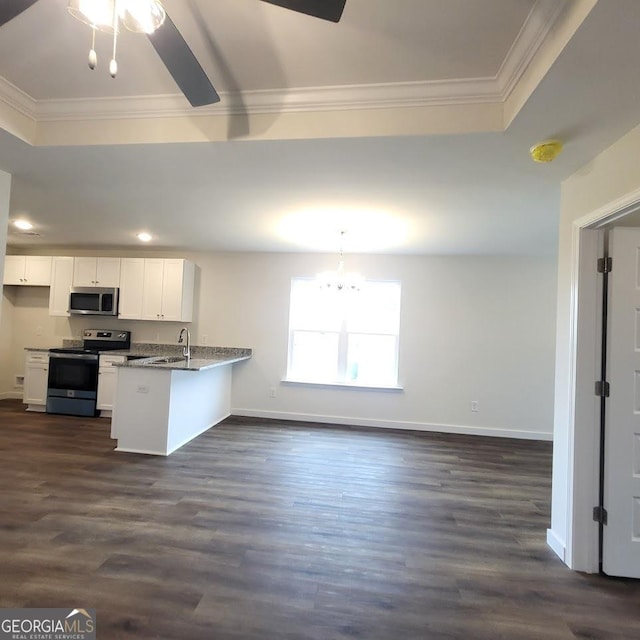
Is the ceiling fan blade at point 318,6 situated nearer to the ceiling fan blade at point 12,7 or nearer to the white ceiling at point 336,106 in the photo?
the white ceiling at point 336,106

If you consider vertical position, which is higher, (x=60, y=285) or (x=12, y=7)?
(x=12, y=7)

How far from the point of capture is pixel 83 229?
4418 mm

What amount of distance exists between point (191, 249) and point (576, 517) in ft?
17.1

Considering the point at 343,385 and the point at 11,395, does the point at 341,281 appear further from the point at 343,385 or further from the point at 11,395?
the point at 11,395

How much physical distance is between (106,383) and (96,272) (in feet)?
5.40

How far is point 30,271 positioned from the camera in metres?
5.45

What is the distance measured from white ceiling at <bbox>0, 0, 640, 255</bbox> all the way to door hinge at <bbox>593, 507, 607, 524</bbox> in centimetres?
202

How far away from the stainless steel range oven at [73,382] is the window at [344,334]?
8.84 ft

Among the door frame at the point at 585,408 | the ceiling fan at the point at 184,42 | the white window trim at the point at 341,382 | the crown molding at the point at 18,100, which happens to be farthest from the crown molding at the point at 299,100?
the white window trim at the point at 341,382

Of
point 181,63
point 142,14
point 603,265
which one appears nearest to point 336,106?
point 181,63

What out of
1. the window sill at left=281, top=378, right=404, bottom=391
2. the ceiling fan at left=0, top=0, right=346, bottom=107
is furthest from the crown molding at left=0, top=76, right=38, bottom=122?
the window sill at left=281, top=378, right=404, bottom=391

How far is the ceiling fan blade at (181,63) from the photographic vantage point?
1.26 meters

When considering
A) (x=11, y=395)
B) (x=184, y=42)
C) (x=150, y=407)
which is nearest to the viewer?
(x=184, y=42)

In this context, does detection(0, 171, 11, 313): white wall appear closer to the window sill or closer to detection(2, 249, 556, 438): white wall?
detection(2, 249, 556, 438): white wall
